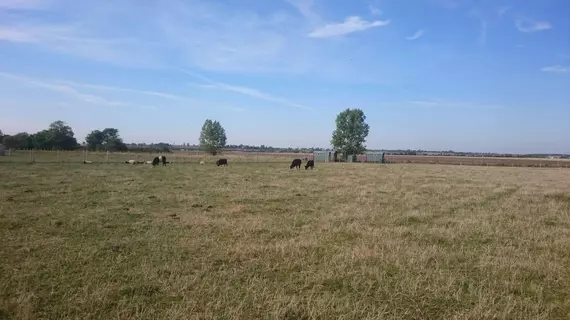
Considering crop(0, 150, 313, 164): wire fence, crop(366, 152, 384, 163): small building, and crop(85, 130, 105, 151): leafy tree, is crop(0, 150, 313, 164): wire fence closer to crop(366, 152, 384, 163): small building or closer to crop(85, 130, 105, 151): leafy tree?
crop(366, 152, 384, 163): small building

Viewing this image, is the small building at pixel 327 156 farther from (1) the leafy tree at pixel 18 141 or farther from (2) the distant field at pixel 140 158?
(1) the leafy tree at pixel 18 141

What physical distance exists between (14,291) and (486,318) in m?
6.56

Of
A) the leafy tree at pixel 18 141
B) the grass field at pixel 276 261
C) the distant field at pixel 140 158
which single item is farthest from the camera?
the leafy tree at pixel 18 141

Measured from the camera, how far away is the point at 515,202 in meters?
17.0

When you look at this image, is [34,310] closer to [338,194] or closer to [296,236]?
[296,236]

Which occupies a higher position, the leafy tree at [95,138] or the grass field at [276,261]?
the leafy tree at [95,138]

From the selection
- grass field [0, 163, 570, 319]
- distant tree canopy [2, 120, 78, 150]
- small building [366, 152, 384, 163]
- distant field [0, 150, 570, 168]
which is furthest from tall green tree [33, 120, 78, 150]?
grass field [0, 163, 570, 319]

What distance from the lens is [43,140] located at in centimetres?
Result: 8488

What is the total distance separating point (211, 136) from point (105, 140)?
1109 inches

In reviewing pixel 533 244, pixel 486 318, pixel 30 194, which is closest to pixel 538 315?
pixel 486 318

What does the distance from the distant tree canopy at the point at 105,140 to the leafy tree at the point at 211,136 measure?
20521 millimetres

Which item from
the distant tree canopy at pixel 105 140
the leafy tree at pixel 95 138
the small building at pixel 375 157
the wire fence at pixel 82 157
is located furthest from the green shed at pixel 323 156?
the leafy tree at pixel 95 138

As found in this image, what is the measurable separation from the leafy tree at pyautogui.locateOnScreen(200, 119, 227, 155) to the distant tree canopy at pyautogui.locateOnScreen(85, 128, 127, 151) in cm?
2052

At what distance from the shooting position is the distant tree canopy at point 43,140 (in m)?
82.8
